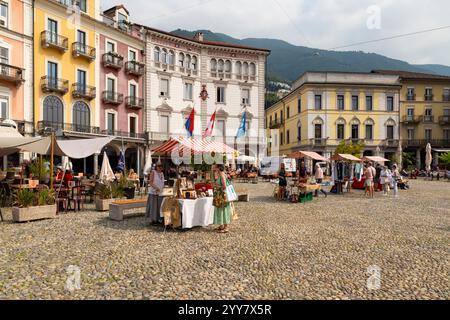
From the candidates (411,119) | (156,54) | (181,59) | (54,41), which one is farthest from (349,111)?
(54,41)

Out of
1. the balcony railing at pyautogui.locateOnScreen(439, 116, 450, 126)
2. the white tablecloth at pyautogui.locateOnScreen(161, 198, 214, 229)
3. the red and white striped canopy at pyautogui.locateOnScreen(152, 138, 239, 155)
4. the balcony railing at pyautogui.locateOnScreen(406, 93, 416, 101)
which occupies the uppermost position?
the balcony railing at pyautogui.locateOnScreen(406, 93, 416, 101)

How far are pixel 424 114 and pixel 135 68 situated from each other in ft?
125

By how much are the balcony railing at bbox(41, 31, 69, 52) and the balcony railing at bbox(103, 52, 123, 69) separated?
343 cm

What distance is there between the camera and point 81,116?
26531mm

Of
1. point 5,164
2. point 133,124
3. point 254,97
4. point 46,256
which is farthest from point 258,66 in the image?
point 46,256

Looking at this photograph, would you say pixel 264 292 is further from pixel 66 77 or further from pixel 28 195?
pixel 66 77

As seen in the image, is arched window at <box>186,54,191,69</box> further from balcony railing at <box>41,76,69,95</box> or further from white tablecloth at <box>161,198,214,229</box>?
white tablecloth at <box>161,198,214,229</box>

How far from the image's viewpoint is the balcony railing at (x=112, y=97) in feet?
91.7

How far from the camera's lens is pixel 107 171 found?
47.9 ft

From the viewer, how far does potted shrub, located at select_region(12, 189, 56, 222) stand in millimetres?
8203

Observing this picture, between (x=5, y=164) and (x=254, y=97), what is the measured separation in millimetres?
24591

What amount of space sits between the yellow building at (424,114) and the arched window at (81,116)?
38442 mm

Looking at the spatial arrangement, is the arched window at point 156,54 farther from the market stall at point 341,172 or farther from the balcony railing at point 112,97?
the market stall at point 341,172

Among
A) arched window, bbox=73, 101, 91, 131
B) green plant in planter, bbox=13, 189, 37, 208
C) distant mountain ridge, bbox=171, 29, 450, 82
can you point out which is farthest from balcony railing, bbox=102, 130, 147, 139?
distant mountain ridge, bbox=171, 29, 450, 82
